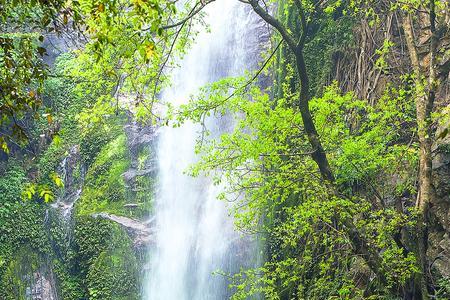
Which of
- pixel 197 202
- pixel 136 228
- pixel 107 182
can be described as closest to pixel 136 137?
pixel 107 182

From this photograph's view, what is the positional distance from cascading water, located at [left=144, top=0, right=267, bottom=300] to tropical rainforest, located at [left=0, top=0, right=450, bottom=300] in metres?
0.05

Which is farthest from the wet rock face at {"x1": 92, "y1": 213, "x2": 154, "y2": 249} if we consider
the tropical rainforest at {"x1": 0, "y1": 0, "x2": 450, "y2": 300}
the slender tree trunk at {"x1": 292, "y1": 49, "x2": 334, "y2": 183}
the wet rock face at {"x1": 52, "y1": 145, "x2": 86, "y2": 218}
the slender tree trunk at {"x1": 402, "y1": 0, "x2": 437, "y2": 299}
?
the slender tree trunk at {"x1": 402, "y1": 0, "x2": 437, "y2": 299}

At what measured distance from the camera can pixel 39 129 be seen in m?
17.0

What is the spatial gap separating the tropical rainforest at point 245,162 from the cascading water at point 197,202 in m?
0.05

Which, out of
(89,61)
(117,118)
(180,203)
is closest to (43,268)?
(180,203)

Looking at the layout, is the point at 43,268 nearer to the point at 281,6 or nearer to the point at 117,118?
the point at 117,118

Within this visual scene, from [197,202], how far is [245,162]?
216 inches

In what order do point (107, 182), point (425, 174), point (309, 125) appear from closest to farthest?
point (309, 125), point (425, 174), point (107, 182)

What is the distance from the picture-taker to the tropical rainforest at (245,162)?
21.4ft

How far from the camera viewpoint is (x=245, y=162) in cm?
905

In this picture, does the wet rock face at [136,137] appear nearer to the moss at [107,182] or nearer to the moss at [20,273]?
the moss at [107,182]

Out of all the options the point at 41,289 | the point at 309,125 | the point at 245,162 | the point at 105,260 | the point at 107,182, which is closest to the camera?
the point at 309,125

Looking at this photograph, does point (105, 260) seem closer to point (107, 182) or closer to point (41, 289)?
point (41, 289)

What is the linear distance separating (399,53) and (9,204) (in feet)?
34.9
